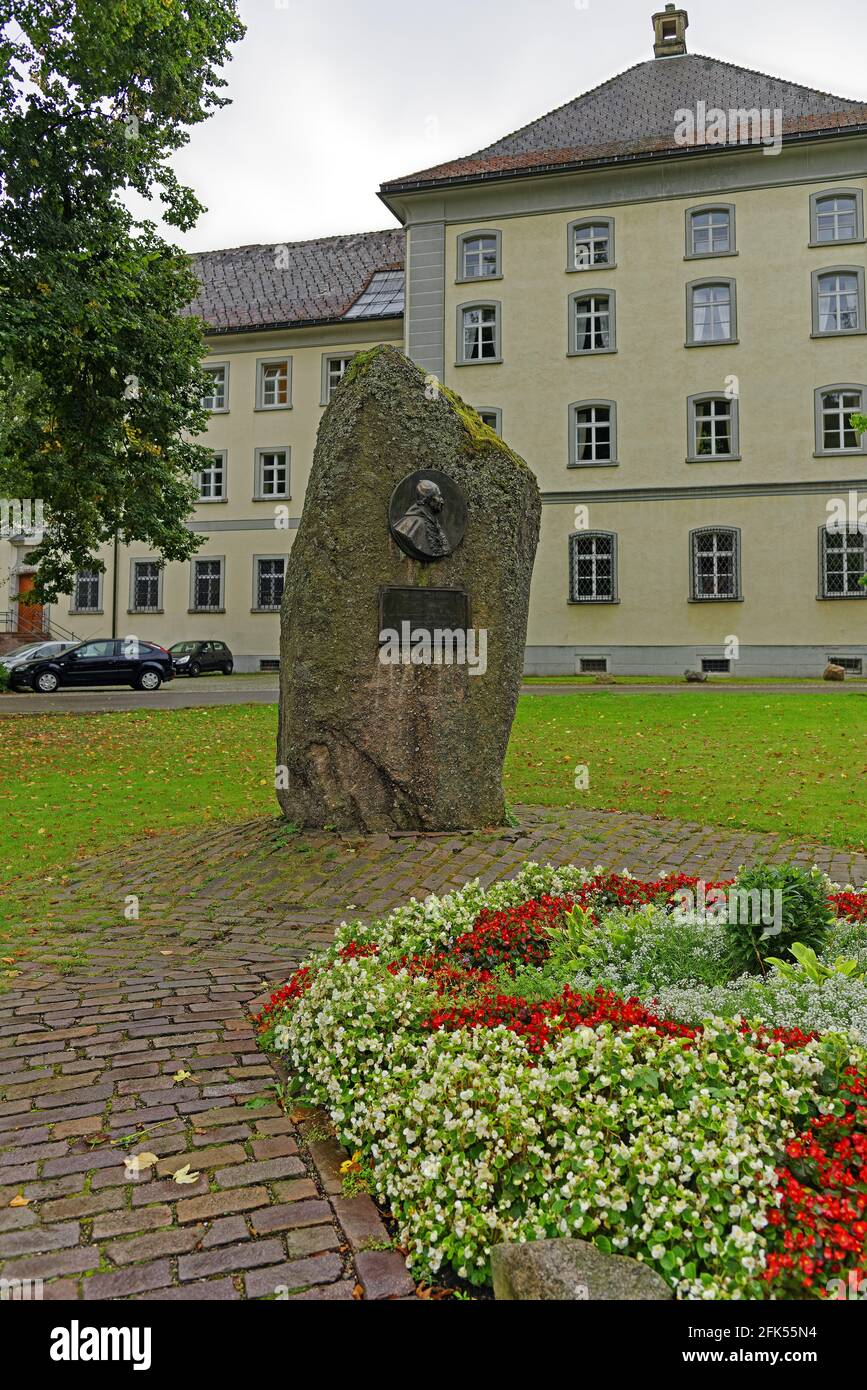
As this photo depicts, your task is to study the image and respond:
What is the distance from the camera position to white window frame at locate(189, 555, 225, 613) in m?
38.5

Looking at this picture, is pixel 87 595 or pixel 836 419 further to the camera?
pixel 87 595

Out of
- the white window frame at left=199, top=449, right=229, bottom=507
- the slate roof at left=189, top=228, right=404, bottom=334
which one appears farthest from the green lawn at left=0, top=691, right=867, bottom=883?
the slate roof at left=189, top=228, right=404, bottom=334

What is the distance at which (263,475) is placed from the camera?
126ft

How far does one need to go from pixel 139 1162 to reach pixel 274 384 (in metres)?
38.0

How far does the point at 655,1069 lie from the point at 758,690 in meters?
19.4

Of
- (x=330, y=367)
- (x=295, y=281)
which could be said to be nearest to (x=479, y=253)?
(x=330, y=367)

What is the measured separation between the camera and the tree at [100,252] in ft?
55.3

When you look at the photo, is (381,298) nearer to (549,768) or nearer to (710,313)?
(710,313)

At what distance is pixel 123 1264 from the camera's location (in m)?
2.72

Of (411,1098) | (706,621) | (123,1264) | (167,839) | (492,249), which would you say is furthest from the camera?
(492,249)

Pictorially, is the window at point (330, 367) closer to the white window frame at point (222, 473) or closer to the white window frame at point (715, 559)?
the white window frame at point (222, 473)

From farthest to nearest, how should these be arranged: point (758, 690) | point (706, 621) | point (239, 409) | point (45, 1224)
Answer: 1. point (239, 409)
2. point (706, 621)
3. point (758, 690)
4. point (45, 1224)

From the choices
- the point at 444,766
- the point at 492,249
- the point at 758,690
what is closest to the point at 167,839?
the point at 444,766
